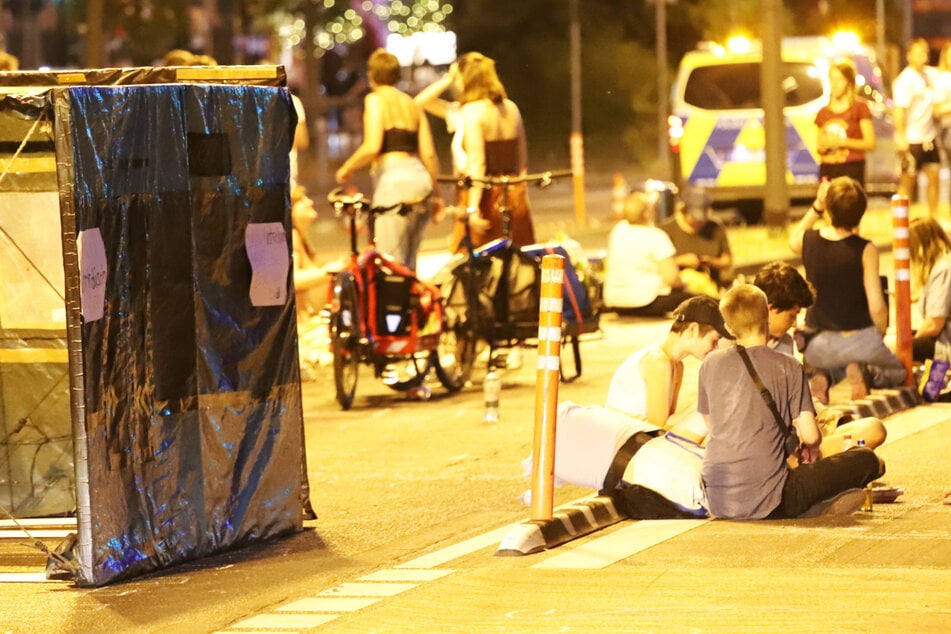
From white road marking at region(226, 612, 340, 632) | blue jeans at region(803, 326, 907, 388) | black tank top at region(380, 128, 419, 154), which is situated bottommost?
white road marking at region(226, 612, 340, 632)

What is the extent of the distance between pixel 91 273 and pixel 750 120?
1791cm

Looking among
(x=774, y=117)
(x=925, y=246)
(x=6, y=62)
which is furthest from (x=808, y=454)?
(x=774, y=117)

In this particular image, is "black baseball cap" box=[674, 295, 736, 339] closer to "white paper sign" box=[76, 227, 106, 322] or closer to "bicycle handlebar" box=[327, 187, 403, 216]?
"white paper sign" box=[76, 227, 106, 322]

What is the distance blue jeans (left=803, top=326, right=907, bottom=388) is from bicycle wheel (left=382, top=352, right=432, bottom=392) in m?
2.52

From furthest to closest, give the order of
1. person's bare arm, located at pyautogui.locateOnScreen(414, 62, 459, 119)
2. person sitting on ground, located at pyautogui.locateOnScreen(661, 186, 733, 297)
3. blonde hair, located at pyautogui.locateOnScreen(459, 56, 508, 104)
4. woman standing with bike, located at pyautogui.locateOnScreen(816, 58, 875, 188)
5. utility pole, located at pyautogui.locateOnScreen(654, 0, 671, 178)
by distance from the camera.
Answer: utility pole, located at pyautogui.locateOnScreen(654, 0, 671, 178) < woman standing with bike, located at pyautogui.locateOnScreen(816, 58, 875, 188) < person sitting on ground, located at pyautogui.locateOnScreen(661, 186, 733, 297) < person's bare arm, located at pyautogui.locateOnScreen(414, 62, 459, 119) < blonde hair, located at pyautogui.locateOnScreen(459, 56, 508, 104)

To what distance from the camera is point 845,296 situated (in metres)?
12.3

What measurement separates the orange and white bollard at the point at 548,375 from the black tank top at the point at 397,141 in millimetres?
5974

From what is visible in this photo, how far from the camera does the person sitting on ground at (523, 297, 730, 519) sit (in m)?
9.08

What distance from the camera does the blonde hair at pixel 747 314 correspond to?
8.90m

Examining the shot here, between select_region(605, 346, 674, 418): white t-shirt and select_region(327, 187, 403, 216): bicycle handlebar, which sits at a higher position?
select_region(327, 187, 403, 216): bicycle handlebar

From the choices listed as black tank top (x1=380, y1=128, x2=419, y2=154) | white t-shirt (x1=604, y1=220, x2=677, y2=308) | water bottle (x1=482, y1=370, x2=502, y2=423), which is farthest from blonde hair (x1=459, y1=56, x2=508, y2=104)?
water bottle (x1=482, y1=370, x2=502, y2=423)

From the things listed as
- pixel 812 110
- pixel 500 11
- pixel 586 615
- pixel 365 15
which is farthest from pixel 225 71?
pixel 365 15

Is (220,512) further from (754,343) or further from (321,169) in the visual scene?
(321,169)

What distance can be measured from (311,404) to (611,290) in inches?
157
